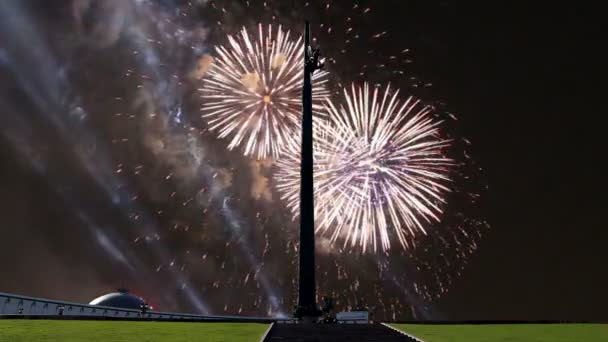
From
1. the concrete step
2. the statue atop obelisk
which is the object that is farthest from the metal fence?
the concrete step

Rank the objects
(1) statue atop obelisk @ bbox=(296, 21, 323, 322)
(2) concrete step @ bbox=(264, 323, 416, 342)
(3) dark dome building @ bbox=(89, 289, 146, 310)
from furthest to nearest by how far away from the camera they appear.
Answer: (3) dark dome building @ bbox=(89, 289, 146, 310) → (1) statue atop obelisk @ bbox=(296, 21, 323, 322) → (2) concrete step @ bbox=(264, 323, 416, 342)

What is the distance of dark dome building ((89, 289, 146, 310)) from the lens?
11738 cm

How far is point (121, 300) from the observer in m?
119

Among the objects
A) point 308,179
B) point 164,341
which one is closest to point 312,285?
point 308,179

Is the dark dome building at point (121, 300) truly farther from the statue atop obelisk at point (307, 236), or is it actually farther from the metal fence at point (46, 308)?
the statue atop obelisk at point (307, 236)

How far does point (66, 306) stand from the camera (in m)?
78.6

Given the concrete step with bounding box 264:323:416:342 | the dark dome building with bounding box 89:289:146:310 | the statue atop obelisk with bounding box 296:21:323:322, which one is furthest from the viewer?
the dark dome building with bounding box 89:289:146:310

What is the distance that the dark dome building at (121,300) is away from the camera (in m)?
117

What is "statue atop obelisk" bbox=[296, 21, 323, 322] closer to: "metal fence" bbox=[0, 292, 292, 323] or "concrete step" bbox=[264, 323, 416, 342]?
"metal fence" bbox=[0, 292, 292, 323]

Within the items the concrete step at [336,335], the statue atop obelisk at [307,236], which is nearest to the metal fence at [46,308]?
the statue atop obelisk at [307,236]

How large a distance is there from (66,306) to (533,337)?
64.4m

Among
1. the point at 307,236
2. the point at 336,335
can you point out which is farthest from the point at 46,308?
the point at 336,335

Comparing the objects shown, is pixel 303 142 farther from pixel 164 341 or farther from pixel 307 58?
pixel 164 341

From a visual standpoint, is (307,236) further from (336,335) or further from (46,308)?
(46,308)
